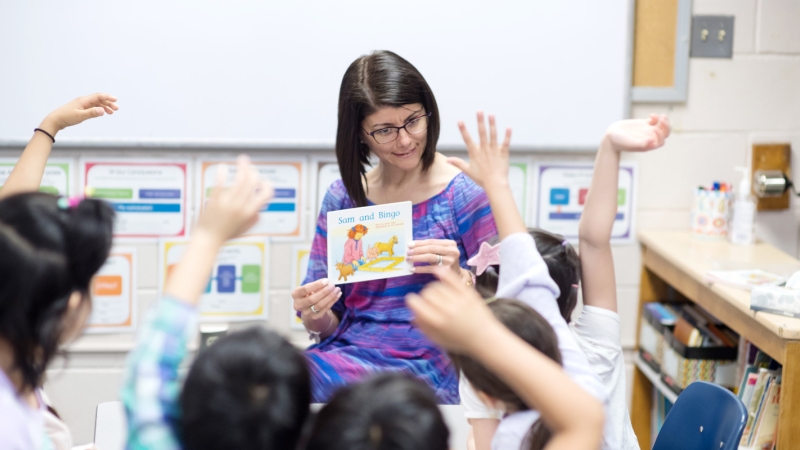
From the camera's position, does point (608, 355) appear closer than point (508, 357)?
No

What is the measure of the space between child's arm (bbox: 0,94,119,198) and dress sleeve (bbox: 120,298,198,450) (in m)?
0.77

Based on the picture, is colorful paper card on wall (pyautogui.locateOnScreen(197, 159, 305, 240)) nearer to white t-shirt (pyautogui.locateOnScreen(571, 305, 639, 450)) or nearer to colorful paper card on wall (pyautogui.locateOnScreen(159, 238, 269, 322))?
colorful paper card on wall (pyautogui.locateOnScreen(159, 238, 269, 322))

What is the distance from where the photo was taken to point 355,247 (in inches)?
80.0

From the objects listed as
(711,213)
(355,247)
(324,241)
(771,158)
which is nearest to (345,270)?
(355,247)

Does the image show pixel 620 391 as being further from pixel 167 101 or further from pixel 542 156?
pixel 167 101

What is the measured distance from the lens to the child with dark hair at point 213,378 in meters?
0.90

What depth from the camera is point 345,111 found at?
2.09 meters

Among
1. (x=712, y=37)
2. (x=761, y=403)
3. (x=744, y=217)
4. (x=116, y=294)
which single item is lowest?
(x=761, y=403)

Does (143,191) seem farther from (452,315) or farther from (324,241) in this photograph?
(452,315)

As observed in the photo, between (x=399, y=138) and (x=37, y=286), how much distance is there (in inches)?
43.5

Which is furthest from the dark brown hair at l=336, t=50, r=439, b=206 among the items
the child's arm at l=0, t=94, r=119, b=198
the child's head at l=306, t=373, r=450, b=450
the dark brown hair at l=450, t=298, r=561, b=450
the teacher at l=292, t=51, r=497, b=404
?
the child's head at l=306, t=373, r=450, b=450

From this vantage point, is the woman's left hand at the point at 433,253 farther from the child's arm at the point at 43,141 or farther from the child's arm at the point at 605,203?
the child's arm at the point at 43,141

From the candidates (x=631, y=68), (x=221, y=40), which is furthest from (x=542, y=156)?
(x=221, y=40)

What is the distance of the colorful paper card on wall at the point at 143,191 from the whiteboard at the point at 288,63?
0.09 metres
